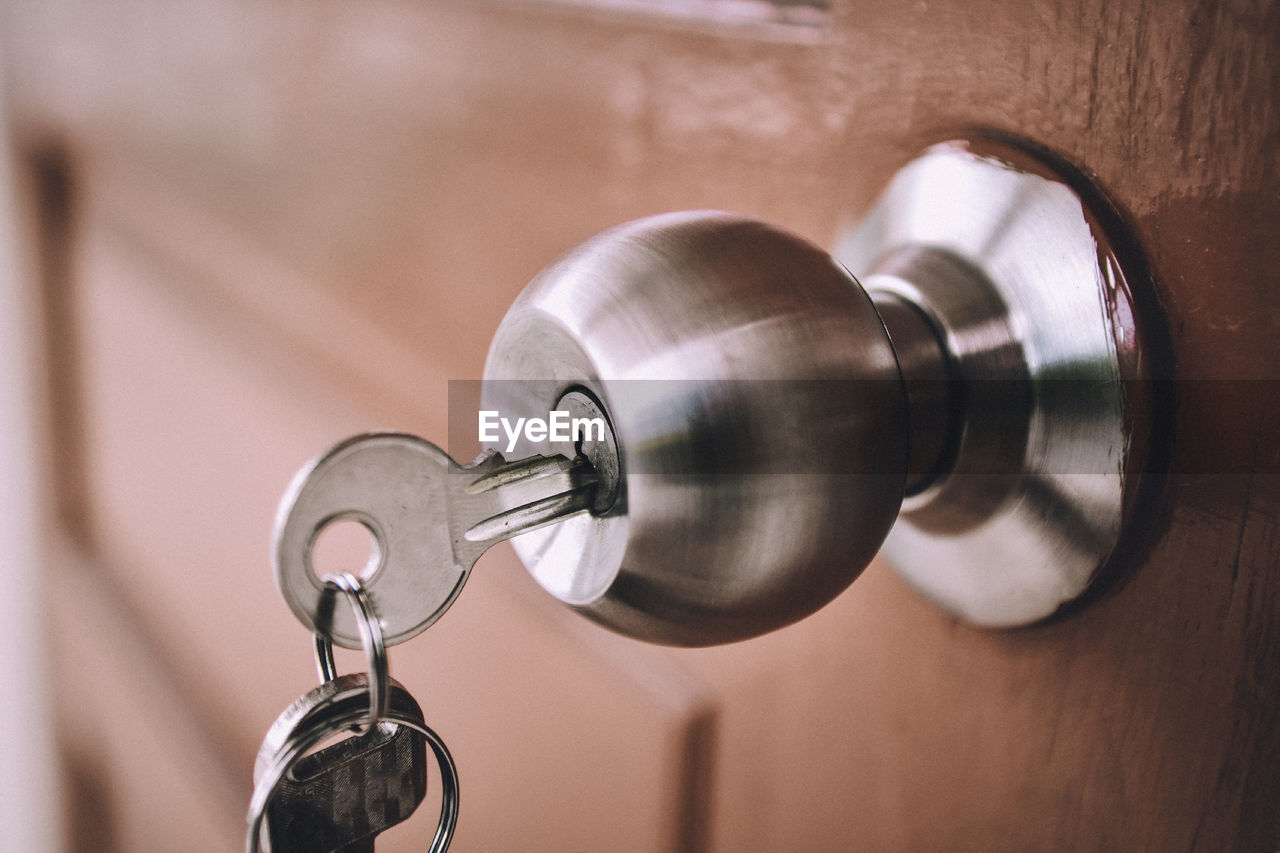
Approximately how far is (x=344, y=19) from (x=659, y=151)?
241 millimetres

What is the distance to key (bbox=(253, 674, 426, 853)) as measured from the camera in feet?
0.49

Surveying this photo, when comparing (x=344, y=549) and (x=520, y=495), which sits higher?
(x=520, y=495)

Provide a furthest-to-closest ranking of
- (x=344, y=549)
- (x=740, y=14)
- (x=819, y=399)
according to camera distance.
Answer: (x=344, y=549) → (x=740, y=14) → (x=819, y=399)

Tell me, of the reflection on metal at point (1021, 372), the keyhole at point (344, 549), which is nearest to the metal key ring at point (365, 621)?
the reflection on metal at point (1021, 372)

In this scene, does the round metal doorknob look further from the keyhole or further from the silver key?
the keyhole

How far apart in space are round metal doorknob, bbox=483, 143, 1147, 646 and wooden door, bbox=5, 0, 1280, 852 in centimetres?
1

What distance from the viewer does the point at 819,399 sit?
12cm

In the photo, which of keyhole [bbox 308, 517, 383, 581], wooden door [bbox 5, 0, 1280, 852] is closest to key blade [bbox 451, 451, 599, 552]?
wooden door [bbox 5, 0, 1280, 852]

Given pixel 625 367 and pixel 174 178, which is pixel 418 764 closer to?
pixel 625 367

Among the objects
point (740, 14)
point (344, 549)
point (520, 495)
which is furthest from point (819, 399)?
Answer: point (344, 549)

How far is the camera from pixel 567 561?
14 cm

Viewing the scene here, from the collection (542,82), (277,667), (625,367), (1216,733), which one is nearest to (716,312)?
(625,367)

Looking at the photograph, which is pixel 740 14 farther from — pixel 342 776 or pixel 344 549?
pixel 344 549

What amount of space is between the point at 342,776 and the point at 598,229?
0.64ft
